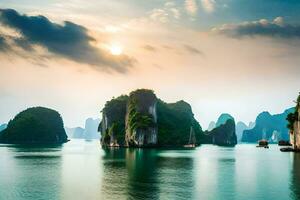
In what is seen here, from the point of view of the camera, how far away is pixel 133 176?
61.2m

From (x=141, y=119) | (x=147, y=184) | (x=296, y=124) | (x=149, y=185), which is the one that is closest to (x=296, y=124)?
(x=296, y=124)

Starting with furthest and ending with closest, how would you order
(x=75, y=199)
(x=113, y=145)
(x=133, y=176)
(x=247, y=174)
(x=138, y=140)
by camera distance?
(x=113, y=145), (x=138, y=140), (x=247, y=174), (x=133, y=176), (x=75, y=199)

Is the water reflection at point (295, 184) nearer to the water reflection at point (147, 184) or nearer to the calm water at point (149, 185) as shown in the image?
the calm water at point (149, 185)

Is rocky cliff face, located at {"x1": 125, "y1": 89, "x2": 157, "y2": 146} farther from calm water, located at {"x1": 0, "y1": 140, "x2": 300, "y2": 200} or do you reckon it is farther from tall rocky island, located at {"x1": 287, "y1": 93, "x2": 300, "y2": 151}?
calm water, located at {"x1": 0, "y1": 140, "x2": 300, "y2": 200}

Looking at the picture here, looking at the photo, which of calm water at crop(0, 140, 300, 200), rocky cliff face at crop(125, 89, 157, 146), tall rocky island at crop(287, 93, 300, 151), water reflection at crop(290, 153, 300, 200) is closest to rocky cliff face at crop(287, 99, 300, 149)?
tall rocky island at crop(287, 93, 300, 151)

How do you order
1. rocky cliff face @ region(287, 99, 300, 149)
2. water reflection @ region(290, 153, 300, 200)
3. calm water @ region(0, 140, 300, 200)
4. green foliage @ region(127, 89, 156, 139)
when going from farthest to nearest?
green foliage @ region(127, 89, 156, 139)
rocky cliff face @ region(287, 99, 300, 149)
water reflection @ region(290, 153, 300, 200)
calm water @ region(0, 140, 300, 200)

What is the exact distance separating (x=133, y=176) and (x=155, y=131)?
116475mm

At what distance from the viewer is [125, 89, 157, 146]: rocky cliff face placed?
554 feet

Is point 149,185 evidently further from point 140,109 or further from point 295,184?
point 140,109

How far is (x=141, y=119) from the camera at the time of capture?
171875 millimetres

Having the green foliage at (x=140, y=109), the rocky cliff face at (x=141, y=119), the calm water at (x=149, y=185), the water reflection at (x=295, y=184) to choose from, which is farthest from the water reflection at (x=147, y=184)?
the green foliage at (x=140, y=109)

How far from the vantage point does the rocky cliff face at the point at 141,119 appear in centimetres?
16888

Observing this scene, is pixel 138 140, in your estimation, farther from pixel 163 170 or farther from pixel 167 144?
pixel 163 170

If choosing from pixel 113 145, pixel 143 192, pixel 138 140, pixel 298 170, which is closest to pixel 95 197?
pixel 143 192
